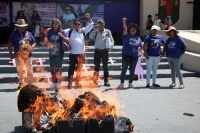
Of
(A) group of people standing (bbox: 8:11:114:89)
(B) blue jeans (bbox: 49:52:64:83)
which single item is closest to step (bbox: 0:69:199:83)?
(A) group of people standing (bbox: 8:11:114:89)

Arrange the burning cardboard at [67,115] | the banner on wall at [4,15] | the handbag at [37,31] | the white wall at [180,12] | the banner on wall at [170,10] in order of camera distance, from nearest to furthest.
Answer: the burning cardboard at [67,115] < the handbag at [37,31] < the banner on wall at [4,15] < the white wall at [180,12] < the banner on wall at [170,10]

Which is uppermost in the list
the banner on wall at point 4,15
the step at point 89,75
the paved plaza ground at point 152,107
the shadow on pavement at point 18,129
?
the banner on wall at point 4,15

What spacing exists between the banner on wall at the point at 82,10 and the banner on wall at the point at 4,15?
233cm

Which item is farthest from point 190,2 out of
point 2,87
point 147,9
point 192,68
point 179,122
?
point 179,122

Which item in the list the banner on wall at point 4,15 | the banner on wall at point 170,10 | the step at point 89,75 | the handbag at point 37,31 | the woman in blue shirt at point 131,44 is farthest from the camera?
the banner on wall at point 170,10

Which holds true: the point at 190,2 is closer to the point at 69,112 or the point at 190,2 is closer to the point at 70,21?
the point at 70,21

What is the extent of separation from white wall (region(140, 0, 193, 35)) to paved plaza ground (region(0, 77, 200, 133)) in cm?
702

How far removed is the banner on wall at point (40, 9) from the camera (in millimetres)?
17000

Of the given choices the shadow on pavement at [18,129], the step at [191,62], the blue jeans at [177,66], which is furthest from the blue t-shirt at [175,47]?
the shadow on pavement at [18,129]

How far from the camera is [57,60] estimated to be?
10.4 meters

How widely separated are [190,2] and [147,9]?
2384 mm

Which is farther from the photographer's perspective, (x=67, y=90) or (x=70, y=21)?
(x=70, y=21)

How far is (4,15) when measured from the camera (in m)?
16.9

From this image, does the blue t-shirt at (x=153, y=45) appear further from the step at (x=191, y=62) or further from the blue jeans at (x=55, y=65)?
the step at (x=191, y=62)
